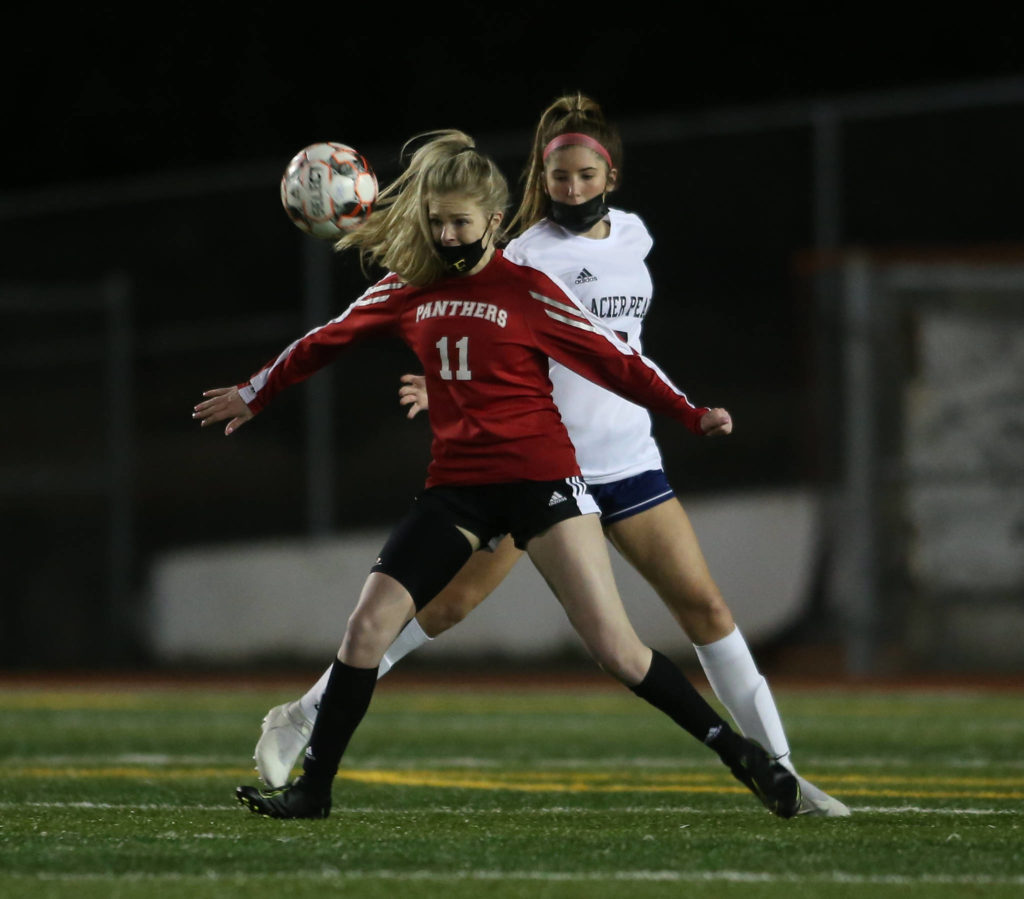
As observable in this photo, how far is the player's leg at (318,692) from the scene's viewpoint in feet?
19.1

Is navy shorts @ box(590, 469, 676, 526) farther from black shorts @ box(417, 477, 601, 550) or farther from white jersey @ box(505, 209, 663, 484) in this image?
black shorts @ box(417, 477, 601, 550)

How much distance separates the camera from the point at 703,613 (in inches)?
229

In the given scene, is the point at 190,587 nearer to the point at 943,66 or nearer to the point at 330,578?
the point at 330,578

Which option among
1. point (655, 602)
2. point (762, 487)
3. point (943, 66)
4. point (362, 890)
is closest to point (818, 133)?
point (762, 487)

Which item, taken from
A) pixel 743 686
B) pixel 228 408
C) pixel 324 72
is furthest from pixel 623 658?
pixel 324 72

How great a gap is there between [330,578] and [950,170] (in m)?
6.04

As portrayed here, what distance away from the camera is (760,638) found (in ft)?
46.8

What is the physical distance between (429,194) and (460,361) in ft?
1.52

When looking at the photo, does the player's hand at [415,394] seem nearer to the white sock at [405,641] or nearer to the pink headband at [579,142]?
the white sock at [405,641]

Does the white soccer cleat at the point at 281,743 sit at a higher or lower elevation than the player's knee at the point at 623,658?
lower

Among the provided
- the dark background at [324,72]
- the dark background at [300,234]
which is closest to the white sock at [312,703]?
the dark background at [300,234]

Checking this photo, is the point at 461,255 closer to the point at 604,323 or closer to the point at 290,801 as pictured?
the point at 604,323

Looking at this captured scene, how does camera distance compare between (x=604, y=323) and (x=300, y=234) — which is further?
(x=300, y=234)

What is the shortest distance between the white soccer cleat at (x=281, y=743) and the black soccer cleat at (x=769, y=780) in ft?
4.17
